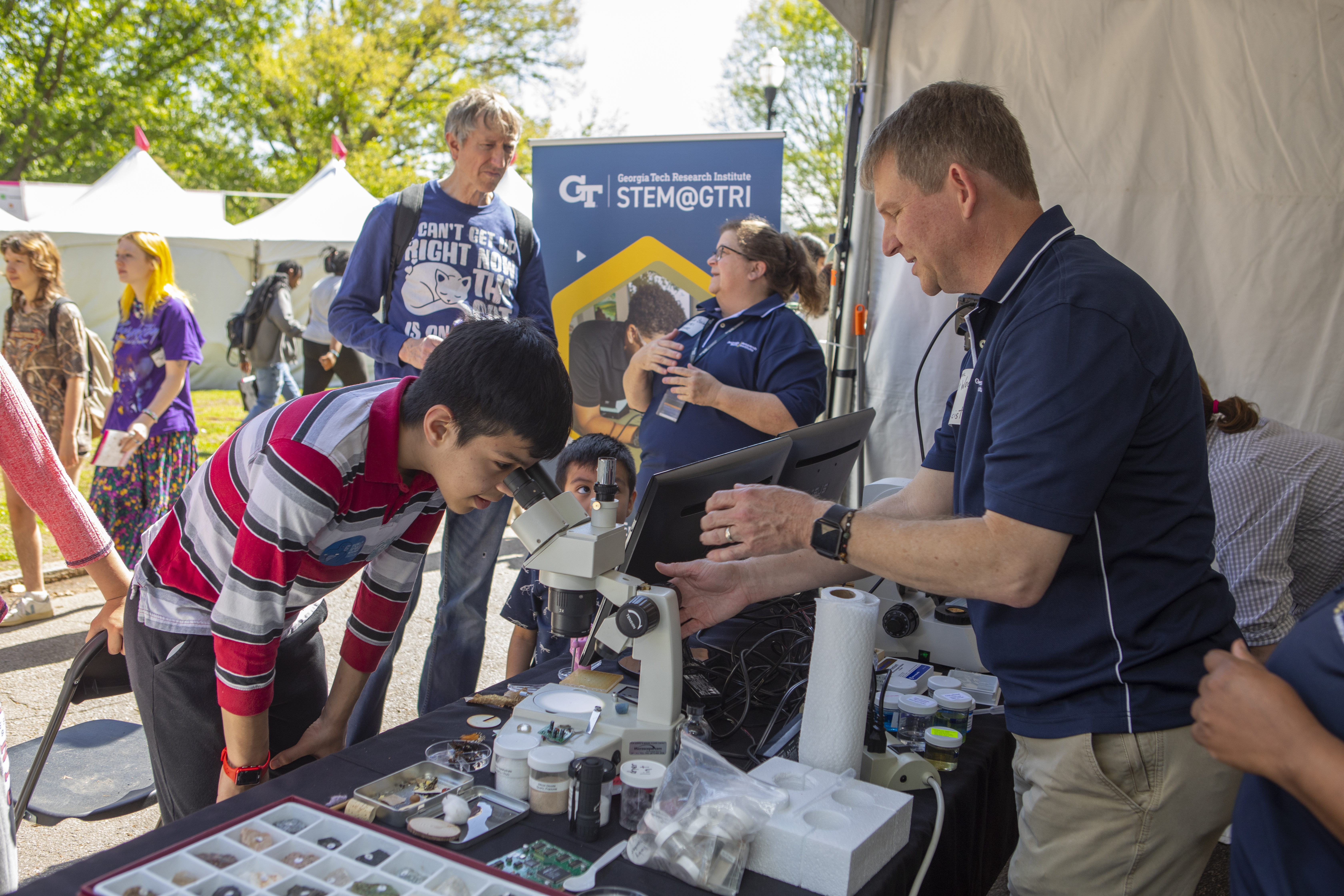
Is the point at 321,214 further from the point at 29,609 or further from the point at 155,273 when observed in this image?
the point at 29,609

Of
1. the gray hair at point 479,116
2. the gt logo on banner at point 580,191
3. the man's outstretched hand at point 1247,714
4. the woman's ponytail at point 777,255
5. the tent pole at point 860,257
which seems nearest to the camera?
the man's outstretched hand at point 1247,714

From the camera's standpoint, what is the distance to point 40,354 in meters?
4.20

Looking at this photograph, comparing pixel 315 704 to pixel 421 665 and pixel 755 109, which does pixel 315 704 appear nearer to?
pixel 421 665

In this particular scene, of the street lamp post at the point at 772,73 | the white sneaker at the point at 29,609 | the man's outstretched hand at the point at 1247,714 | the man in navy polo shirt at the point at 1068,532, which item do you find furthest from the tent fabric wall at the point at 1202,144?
the street lamp post at the point at 772,73

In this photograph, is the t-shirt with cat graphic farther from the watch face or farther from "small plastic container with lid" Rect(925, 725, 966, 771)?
"small plastic container with lid" Rect(925, 725, 966, 771)

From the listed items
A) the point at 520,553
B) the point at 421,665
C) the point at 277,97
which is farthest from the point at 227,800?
the point at 277,97

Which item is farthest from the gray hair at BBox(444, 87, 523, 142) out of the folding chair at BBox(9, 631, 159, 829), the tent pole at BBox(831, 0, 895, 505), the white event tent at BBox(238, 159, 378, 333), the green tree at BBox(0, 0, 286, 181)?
the green tree at BBox(0, 0, 286, 181)

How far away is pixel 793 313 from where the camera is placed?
10.2 ft

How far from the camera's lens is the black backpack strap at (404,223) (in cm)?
307

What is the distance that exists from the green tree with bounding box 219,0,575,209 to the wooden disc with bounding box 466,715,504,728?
62.7 feet

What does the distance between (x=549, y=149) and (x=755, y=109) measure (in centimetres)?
1969

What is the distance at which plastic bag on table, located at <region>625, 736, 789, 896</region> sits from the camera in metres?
1.12

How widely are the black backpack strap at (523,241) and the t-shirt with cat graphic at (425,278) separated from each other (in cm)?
12

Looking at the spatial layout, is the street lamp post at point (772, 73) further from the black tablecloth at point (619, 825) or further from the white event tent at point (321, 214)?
Result: the black tablecloth at point (619, 825)
